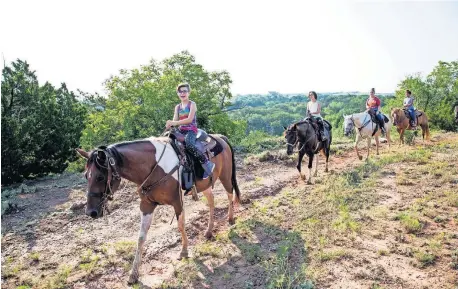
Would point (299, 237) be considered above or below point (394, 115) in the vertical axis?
below

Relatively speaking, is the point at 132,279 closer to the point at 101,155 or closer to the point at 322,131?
the point at 101,155

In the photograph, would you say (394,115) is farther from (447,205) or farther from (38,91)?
(38,91)

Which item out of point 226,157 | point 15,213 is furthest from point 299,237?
point 15,213

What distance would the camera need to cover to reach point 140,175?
5.43 metres

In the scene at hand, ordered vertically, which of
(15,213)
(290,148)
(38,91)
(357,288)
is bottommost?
(15,213)

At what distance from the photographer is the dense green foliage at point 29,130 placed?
45.6 ft

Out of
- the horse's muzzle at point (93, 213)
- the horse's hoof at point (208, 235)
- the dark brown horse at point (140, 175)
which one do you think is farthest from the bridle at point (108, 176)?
the horse's hoof at point (208, 235)

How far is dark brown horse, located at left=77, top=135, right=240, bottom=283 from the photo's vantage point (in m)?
4.81

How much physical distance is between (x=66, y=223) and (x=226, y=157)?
4872 mm

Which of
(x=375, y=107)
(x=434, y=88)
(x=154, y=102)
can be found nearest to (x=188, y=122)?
(x=375, y=107)

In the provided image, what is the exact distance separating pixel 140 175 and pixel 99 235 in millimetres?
3447

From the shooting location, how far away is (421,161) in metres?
12.3

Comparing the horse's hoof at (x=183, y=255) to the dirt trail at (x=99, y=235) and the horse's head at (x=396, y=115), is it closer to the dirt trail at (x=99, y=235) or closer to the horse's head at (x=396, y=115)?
the dirt trail at (x=99, y=235)

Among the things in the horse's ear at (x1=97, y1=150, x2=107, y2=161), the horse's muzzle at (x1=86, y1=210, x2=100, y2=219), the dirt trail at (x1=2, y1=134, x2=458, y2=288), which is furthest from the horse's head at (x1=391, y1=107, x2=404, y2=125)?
the horse's muzzle at (x1=86, y1=210, x2=100, y2=219)
